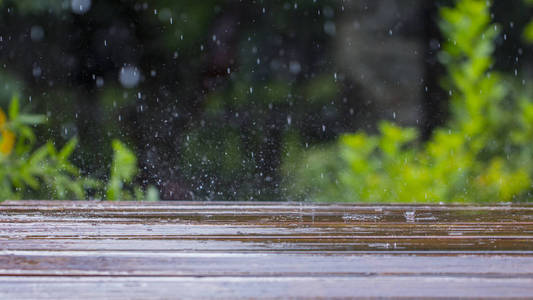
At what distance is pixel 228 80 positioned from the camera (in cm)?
420

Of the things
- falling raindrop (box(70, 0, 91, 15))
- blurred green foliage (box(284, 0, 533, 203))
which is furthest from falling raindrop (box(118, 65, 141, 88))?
blurred green foliage (box(284, 0, 533, 203))

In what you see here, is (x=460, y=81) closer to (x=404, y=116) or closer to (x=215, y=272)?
(x=404, y=116)

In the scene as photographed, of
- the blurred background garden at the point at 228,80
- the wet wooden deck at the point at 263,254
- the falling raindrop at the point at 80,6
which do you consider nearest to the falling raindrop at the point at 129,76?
the blurred background garden at the point at 228,80

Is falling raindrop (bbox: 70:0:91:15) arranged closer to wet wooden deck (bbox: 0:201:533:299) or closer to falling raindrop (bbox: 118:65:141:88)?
falling raindrop (bbox: 118:65:141:88)

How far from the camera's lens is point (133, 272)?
2.52ft

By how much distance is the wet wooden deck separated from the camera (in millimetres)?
707

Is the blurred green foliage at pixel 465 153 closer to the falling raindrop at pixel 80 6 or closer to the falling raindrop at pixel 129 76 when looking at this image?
the falling raindrop at pixel 129 76

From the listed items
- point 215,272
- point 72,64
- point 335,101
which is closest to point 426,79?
point 335,101

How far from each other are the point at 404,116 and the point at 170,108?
Answer: 4.75ft

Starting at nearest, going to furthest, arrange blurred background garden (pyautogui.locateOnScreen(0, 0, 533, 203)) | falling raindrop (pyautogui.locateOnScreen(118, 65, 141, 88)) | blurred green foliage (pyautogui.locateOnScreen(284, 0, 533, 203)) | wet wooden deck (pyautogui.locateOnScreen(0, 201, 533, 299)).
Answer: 1. wet wooden deck (pyautogui.locateOnScreen(0, 201, 533, 299))
2. blurred green foliage (pyautogui.locateOnScreen(284, 0, 533, 203))
3. blurred background garden (pyautogui.locateOnScreen(0, 0, 533, 203))
4. falling raindrop (pyautogui.locateOnScreen(118, 65, 141, 88))

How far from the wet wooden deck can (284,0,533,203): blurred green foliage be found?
3.91 feet

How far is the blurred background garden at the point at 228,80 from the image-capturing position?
4.00 m

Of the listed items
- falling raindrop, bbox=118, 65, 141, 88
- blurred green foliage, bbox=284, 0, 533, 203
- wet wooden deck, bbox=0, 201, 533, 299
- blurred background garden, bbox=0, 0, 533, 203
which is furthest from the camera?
falling raindrop, bbox=118, 65, 141, 88

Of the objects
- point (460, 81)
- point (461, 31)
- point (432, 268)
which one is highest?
point (461, 31)
